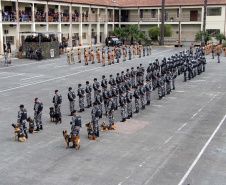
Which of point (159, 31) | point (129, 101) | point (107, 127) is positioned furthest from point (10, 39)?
point (107, 127)

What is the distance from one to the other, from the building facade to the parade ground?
23903 millimetres

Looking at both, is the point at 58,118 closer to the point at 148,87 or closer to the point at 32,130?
the point at 32,130

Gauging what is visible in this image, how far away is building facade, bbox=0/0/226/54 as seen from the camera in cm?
4572

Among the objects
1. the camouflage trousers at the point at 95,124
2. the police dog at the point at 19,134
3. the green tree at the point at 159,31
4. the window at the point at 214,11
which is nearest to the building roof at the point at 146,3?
the window at the point at 214,11

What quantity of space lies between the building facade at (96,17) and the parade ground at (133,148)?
23.9m

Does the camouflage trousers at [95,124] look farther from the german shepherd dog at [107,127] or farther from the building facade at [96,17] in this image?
the building facade at [96,17]

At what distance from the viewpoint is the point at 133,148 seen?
44.6 ft

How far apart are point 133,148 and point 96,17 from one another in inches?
2058

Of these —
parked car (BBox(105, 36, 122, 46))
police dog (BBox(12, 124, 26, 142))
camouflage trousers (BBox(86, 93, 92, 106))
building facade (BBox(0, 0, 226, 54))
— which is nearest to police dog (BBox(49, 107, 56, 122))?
police dog (BBox(12, 124, 26, 142))

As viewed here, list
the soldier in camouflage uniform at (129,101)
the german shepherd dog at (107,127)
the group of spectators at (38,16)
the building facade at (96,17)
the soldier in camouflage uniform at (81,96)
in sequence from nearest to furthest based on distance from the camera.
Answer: the german shepherd dog at (107,127) → the soldier in camouflage uniform at (129,101) → the soldier in camouflage uniform at (81,96) → the group of spectators at (38,16) → the building facade at (96,17)

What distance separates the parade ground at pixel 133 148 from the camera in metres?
11.1

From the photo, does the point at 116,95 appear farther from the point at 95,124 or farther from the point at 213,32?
the point at 213,32

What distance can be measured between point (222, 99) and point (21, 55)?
2657cm

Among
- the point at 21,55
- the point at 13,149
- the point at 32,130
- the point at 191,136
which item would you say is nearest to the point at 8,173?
the point at 13,149
